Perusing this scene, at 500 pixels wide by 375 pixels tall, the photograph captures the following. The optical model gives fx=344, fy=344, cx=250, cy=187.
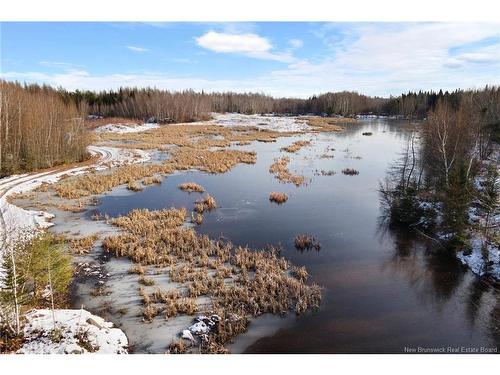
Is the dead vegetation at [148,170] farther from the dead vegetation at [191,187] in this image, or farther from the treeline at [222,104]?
the treeline at [222,104]

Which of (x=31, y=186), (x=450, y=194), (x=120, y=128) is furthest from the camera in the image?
(x=120, y=128)

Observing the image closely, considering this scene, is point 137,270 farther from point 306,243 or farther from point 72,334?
point 306,243

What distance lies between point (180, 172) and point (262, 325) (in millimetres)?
29427

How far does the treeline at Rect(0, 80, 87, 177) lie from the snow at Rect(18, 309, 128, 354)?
28.7m

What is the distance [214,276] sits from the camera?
660 inches

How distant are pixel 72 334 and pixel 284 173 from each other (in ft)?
94.3

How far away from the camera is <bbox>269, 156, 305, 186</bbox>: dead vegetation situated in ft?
116

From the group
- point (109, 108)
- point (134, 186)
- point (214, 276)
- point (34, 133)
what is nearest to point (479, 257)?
point (214, 276)

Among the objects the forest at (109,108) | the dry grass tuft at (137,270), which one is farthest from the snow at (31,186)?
the dry grass tuft at (137,270)

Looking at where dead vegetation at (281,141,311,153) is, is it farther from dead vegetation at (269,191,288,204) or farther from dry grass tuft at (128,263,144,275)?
dry grass tuft at (128,263,144,275)

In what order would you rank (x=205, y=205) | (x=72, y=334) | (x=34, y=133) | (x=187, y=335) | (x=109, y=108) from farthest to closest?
1. (x=109, y=108)
2. (x=34, y=133)
3. (x=205, y=205)
4. (x=187, y=335)
5. (x=72, y=334)

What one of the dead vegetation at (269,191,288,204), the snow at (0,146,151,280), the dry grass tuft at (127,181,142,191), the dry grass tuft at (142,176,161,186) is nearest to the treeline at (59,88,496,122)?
the snow at (0,146,151,280)

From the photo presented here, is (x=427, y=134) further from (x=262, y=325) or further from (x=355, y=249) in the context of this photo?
(x=262, y=325)

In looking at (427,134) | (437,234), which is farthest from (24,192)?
(427,134)
